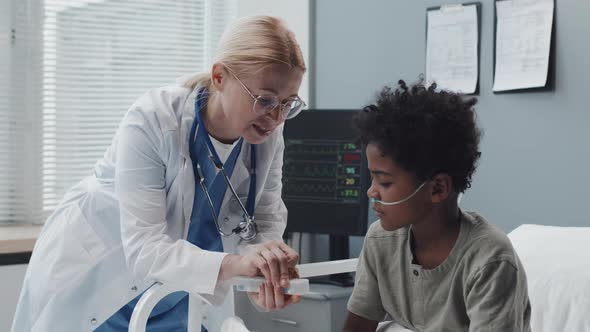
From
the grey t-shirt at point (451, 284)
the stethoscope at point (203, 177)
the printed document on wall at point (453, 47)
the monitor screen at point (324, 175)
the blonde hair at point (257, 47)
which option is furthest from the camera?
the monitor screen at point (324, 175)

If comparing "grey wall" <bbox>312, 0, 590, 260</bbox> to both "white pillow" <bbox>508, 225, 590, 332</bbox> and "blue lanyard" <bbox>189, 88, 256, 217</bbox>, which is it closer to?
"white pillow" <bbox>508, 225, 590, 332</bbox>

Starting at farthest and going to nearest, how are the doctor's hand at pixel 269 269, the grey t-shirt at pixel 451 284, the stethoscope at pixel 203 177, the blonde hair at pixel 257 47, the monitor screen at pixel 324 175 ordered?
1. the monitor screen at pixel 324 175
2. the stethoscope at pixel 203 177
3. the blonde hair at pixel 257 47
4. the doctor's hand at pixel 269 269
5. the grey t-shirt at pixel 451 284

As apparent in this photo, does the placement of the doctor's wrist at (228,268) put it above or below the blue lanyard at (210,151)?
below

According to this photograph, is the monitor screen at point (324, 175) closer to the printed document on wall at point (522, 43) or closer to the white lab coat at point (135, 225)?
the printed document on wall at point (522, 43)

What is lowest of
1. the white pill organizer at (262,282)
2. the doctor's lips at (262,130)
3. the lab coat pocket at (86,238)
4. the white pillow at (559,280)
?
the white pillow at (559,280)

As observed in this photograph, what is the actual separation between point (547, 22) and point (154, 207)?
131 cm

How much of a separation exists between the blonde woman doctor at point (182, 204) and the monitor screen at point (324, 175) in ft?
2.95

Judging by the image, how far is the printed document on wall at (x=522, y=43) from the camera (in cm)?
218

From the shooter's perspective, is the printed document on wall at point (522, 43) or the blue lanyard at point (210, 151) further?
the printed document on wall at point (522, 43)

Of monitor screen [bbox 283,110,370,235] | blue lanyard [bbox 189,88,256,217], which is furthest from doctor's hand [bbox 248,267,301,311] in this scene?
monitor screen [bbox 283,110,370,235]

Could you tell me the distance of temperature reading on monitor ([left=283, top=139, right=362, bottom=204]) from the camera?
2.55 meters

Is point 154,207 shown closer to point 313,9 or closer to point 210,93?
point 210,93

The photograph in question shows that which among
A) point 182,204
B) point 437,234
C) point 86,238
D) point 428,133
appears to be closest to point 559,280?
point 437,234

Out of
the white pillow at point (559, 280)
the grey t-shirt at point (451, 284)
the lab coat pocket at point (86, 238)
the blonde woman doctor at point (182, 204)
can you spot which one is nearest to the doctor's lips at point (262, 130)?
the blonde woman doctor at point (182, 204)
